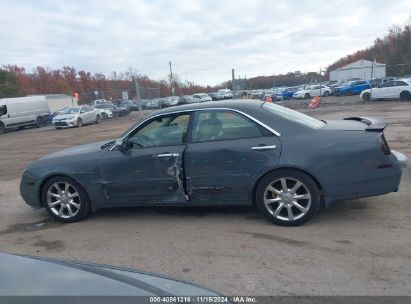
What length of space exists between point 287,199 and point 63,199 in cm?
307

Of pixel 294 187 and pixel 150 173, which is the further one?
pixel 150 173

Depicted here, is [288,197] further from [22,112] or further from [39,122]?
[39,122]

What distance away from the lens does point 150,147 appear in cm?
532

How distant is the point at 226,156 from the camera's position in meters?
4.99

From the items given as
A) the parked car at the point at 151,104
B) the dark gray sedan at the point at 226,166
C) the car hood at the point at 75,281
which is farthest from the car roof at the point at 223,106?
the parked car at the point at 151,104

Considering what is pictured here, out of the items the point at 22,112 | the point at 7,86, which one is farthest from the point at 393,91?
the point at 7,86

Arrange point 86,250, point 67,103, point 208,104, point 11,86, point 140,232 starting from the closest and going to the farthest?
point 86,250 → point 140,232 → point 208,104 → point 67,103 → point 11,86

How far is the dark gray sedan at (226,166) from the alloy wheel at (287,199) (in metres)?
0.01

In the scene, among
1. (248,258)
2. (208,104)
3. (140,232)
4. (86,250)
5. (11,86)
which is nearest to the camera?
(248,258)

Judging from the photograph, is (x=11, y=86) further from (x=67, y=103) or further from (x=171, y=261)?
(x=171, y=261)

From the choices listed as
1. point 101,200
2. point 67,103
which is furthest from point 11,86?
point 101,200

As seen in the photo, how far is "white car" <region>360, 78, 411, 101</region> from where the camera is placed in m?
27.0

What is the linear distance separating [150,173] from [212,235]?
3.79 feet

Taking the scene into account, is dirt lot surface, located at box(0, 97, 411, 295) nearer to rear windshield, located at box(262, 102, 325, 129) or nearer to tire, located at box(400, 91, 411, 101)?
rear windshield, located at box(262, 102, 325, 129)
